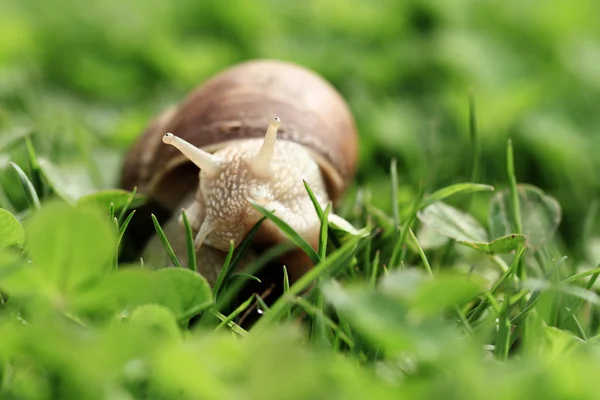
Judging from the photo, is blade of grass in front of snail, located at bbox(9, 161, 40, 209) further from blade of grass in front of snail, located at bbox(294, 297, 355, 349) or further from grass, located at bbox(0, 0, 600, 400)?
blade of grass in front of snail, located at bbox(294, 297, 355, 349)

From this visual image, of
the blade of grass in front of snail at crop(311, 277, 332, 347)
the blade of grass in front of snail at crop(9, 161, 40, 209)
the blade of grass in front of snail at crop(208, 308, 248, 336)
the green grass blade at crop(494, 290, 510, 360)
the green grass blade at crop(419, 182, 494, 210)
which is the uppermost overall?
the green grass blade at crop(419, 182, 494, 210)

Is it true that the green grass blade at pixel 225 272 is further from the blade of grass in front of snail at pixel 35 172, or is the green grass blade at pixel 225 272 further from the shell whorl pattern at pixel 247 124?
the blade of grass in front of snail at pixel 35 172

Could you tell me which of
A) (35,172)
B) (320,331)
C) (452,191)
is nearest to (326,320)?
(320,331)

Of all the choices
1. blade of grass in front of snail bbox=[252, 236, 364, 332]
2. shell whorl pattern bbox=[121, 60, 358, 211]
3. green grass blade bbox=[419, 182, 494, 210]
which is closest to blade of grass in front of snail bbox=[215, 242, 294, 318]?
blade of grass in front of snail bbox=[252, 236, 364, 332]

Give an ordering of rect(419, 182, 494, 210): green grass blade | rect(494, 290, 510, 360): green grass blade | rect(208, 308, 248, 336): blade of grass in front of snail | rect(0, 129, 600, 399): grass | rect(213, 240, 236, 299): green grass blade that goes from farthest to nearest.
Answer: rect(419, 182, 494, 210): green grass blade → rect(213, 240, 236, 299): green grass blade → rect(208, 308, 248, 336): blade of grass in front of snail → rect(494, 290, 510, 360): green grass blade → rect(0, 129, 600, 399): grass

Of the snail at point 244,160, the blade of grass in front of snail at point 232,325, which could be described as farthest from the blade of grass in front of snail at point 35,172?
the blade of grass in front of snail at point 232,325

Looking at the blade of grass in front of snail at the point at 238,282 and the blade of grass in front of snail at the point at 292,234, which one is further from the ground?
the blade of grass in front of snail at the point at 292,234

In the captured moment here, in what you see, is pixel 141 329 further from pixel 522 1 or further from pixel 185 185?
pixel 522 1
